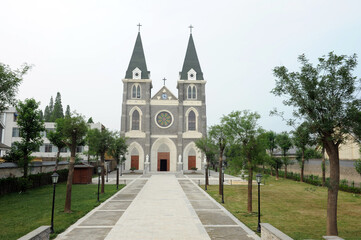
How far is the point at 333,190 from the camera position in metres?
9.77

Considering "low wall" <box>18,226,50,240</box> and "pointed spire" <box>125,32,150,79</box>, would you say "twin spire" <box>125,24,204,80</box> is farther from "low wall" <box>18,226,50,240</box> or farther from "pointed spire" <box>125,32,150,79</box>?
"low wall" <box>18,226,50,240</box>

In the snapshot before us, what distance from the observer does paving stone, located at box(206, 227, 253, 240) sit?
9672mm

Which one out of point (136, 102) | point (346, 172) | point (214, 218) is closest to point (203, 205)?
point (214, 218)

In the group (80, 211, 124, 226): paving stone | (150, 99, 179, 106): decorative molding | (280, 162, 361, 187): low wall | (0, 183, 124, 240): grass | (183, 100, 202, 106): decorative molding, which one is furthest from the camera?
(150, 99, 179, 106): decorative molding

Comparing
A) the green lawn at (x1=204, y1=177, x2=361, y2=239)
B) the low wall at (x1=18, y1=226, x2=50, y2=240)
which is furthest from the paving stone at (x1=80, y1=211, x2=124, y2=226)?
the green lawn at (x1=204, y1=177, x2=361, y2=239)

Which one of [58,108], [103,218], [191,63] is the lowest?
[103,218]

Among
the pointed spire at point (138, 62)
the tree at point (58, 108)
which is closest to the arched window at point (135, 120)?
the pointed spire at point (138, 62)

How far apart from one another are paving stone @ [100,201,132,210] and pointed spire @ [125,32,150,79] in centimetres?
3529

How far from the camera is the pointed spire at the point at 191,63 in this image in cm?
5009

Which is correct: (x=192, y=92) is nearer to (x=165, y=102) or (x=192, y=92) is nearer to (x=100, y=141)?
(x=165, y=102)

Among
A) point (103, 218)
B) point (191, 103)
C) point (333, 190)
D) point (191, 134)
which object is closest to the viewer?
point (333, 190)

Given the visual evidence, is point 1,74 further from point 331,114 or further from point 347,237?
point 347,237

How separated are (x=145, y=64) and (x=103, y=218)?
4126cm

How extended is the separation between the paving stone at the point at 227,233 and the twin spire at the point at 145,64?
134 ft
